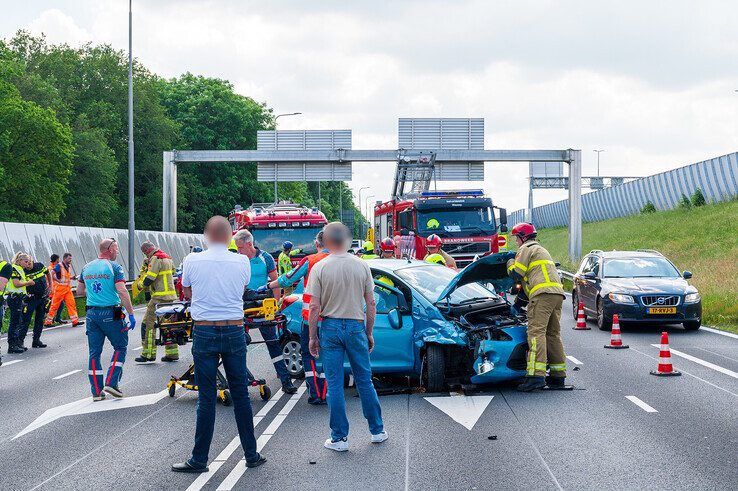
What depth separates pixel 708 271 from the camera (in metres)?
31.8

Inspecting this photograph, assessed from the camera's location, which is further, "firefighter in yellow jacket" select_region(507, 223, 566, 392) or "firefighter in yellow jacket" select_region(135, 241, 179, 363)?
"firefighter in yellow jacket" select_region(135, 241, 179, 363)

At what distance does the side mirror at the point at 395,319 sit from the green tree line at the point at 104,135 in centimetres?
4402

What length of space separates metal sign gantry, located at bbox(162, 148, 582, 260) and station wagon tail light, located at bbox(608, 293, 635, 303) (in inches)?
875

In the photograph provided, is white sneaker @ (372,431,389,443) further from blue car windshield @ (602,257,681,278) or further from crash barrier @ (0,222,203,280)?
crash barrier @ (0,222,203,280)

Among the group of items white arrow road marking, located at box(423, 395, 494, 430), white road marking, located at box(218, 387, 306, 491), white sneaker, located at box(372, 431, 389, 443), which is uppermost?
white sneaker, located at box(372, 431, 389, 443)

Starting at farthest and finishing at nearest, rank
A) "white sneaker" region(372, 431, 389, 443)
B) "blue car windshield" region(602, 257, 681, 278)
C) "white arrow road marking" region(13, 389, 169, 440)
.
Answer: "blue car windshield" region(602, 257, 681, 278) < "white arrow road marking" region(13, 389, 169, 440) < "white sneaker" region(372, 431, 389, 443)

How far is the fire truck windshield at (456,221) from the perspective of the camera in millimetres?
28422

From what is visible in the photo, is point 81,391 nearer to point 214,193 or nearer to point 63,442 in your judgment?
point 63,442

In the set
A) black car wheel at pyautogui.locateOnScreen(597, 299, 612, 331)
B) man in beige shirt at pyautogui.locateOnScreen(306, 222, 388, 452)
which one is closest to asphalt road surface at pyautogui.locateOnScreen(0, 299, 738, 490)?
man in beige shirt at pyautogui.locateOnScreen(306, 222, 388, 452)

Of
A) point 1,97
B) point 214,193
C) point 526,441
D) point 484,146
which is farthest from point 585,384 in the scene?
point 214,193

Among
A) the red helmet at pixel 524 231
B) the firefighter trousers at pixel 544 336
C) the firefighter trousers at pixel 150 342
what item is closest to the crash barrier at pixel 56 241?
the firefighter trousers at pixel 150 342

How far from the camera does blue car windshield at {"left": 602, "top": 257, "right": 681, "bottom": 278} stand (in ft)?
66.2

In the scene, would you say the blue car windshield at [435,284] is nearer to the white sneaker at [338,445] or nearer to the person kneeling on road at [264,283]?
the person kneeling on road at [264,283]

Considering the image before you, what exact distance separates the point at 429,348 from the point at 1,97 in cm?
4706
